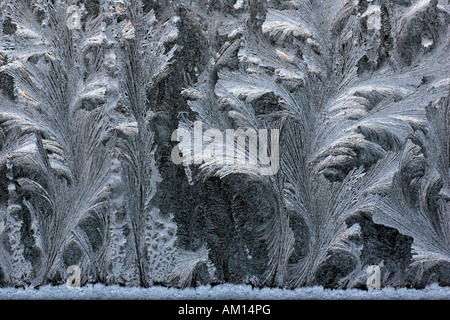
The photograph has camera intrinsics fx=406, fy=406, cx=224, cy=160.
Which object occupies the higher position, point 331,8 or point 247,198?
point 331,8

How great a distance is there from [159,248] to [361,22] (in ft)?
2.12

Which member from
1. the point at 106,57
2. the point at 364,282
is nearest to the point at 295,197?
the point at 364,282

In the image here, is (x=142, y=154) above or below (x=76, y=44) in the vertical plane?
below

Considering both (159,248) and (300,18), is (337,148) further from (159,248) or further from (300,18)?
(159,248)

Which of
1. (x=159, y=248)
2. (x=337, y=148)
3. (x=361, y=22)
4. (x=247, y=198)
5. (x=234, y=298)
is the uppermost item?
(x=361, y=22)

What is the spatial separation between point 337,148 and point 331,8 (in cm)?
30

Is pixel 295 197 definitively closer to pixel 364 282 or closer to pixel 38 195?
→ pixel 364 282

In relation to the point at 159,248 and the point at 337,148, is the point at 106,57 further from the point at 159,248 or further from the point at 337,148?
the point at 337,148

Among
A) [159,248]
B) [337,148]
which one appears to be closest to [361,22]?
[337,148]

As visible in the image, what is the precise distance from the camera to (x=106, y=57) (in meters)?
0.87

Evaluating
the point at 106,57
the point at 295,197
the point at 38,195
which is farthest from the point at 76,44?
the point at 295,197

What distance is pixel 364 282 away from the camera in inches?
34.6

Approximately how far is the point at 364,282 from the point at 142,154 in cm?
55

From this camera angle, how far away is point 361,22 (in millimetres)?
852
